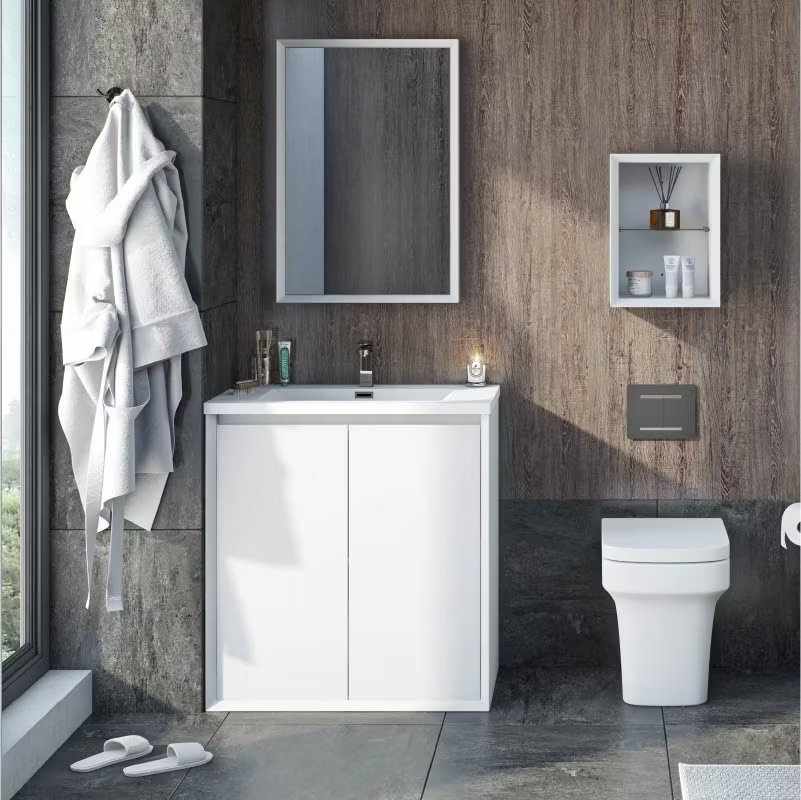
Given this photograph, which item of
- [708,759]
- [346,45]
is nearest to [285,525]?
[708,759]

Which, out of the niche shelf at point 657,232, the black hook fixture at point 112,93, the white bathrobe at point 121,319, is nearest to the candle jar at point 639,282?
the niche shelf at point 657,232

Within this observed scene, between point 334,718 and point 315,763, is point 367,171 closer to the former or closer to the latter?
point 334,718

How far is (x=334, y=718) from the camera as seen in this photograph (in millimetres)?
3369

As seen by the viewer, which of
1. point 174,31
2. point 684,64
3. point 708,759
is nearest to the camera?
point 708,759

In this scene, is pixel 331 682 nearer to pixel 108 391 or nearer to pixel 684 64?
pixel 108 391

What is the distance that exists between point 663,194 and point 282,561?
1.78 m

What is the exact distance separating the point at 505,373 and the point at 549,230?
52 centimetres

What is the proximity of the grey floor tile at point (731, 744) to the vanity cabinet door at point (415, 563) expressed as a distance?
63 centimetres

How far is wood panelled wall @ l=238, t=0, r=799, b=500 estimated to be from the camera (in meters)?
3.78

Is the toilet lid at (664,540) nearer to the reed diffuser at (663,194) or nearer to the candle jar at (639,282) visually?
the candle jar at (639,282)

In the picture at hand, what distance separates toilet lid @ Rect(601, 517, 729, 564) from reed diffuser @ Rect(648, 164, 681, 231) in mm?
989

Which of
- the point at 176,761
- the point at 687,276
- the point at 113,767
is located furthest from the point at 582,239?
the point at 113,767

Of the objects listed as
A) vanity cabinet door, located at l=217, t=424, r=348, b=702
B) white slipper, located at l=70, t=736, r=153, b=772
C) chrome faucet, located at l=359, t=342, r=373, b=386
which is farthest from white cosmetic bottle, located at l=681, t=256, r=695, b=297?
white slipper, located at l=70, t=736, r=153, b=772

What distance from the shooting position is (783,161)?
3.79 metres
